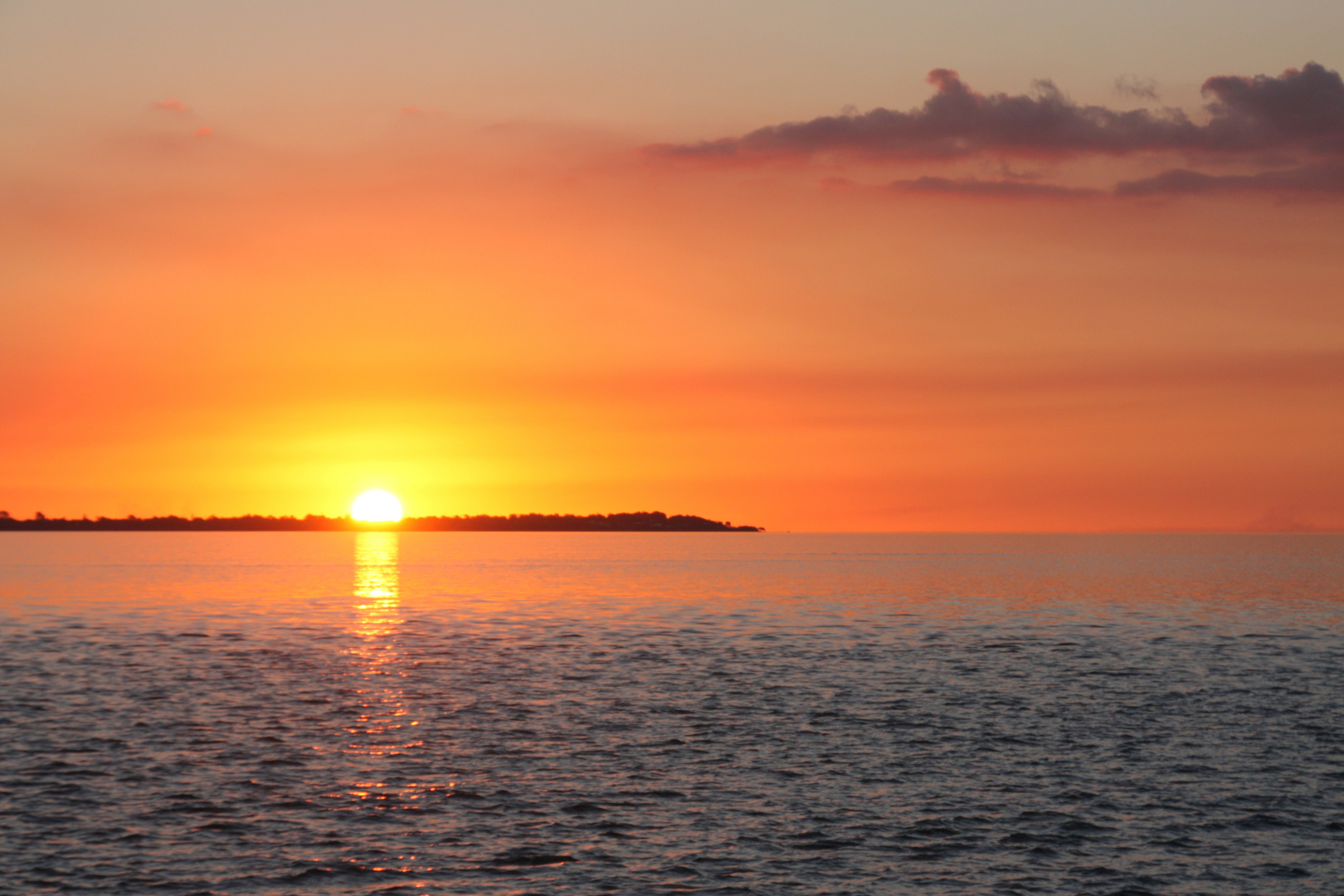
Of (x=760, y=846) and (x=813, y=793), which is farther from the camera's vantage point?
(x=813, y=793)

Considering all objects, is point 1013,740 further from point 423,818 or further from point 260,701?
point 260,701

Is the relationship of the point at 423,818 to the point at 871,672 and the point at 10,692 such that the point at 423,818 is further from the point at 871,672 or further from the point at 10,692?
the point at 871,672

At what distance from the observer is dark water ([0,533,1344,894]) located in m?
22.9

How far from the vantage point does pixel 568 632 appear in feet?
241

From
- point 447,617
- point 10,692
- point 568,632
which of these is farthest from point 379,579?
point 10,692

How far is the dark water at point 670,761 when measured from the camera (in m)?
22.9

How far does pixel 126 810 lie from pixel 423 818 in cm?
709

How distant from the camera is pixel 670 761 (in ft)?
106

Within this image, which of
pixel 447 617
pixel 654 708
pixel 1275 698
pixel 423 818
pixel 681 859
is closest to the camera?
pixel 681 859

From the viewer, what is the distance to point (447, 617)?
86.7 metres

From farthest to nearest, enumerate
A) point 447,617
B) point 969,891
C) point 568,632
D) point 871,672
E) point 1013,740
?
1. point 447,617
2. point 568,632
3. point 871,672
4. point 1013,740
5. point 969,891

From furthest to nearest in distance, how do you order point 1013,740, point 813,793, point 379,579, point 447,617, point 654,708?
point 379,579, point 447,617, point 654,708, point 1013,740, point 813,793

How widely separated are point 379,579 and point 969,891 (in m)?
136

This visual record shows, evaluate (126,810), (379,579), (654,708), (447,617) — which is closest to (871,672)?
(654,708)
